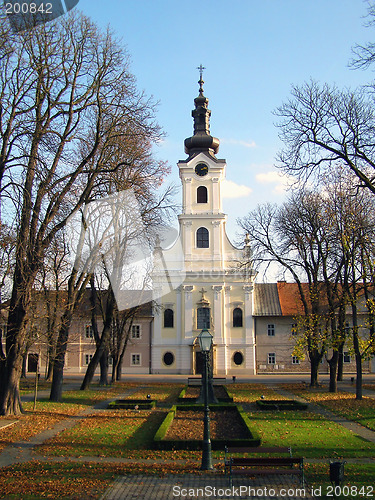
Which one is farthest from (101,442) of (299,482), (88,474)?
(299,482)

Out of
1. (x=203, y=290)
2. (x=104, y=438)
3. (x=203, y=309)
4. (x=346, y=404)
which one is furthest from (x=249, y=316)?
(x=104, y=438)

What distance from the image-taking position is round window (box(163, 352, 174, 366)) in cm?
4562

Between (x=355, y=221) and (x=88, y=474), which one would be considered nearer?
(x=88, y=474)

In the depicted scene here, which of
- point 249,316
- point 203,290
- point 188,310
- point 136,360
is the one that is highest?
point 203,290

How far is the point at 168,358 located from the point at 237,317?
23.9ft

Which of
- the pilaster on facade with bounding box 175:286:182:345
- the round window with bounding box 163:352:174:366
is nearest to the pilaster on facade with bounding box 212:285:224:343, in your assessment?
the pilaster on facade with bounding box 175:286:182:345

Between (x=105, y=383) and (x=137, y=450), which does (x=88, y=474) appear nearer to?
(x=137, y=450)

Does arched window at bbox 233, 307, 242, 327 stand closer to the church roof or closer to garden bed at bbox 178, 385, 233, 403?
garden bed at bbox 178, 385, 233, 403

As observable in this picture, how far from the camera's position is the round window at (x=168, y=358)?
45625 mm

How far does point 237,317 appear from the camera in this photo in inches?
1827

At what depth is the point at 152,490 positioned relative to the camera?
8.91 m

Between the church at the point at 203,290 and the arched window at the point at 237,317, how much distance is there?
92 mm

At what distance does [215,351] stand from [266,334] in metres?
5.95

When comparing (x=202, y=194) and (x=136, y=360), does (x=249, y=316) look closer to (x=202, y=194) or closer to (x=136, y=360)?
(x=136, y=360)
